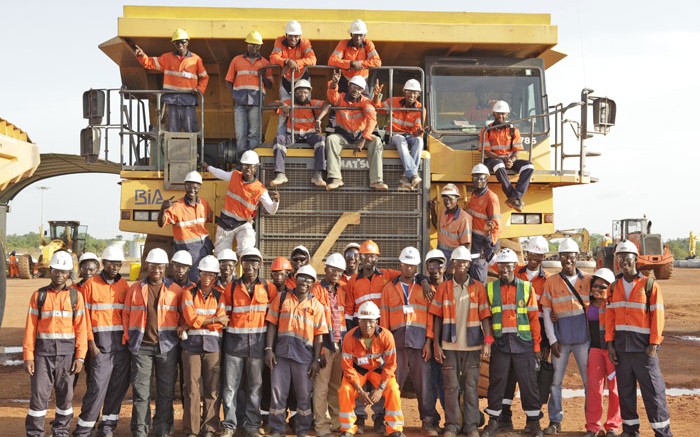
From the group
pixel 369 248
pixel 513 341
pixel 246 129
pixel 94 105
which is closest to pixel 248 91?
pixel 246 129

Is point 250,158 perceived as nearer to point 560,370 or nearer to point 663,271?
point 560,370

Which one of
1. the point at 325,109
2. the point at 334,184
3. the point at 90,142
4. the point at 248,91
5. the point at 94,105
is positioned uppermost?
the point at 248,91

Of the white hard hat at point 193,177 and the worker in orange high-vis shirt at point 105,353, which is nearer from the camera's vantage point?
the worker in orange high-vis shirt at point 105,353

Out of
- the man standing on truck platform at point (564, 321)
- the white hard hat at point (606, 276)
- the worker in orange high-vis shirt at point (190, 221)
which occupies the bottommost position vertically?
the man standing on truck platform at point (564, 321)

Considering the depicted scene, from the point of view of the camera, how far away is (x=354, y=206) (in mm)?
9688

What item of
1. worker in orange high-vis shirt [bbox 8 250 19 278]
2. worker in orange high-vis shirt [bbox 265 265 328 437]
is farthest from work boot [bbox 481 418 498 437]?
worker in orange high-vis shirt [bbox 8 250 19 278]

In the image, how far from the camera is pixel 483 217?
29.8ft

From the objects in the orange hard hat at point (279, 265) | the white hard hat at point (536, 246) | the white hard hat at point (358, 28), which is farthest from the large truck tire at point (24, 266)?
the white hard hat at point (536, 246)

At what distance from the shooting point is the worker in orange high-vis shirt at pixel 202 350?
25.4 ft

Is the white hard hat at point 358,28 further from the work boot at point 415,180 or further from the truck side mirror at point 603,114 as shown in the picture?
the truck side mirror at point 603,114

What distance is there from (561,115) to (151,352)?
17.3ft

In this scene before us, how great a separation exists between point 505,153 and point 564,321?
2.23 meters

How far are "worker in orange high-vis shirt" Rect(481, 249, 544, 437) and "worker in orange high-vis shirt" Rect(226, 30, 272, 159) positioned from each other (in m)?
3.44

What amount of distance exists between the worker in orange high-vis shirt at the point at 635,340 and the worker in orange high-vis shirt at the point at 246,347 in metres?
3.08
